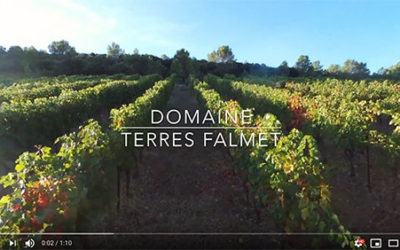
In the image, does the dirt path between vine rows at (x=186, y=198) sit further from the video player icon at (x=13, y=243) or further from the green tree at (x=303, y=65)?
the green tree at (x=303, y=65)

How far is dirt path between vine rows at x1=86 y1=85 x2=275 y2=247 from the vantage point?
5555mm

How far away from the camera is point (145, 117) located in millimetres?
8883

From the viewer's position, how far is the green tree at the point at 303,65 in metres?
59.9

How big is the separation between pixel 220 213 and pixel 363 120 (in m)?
3.46

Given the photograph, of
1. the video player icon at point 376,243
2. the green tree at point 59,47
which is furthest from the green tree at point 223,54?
the video player icon at point 376,243

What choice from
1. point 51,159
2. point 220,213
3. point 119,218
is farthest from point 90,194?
point 220,213

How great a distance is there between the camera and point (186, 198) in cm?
650

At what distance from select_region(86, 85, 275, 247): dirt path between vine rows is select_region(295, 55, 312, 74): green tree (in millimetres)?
53219

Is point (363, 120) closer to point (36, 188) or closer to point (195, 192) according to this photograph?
point (195, 192)

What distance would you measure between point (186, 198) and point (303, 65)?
6401cm

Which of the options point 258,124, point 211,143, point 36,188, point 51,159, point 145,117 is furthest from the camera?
point 211,143
